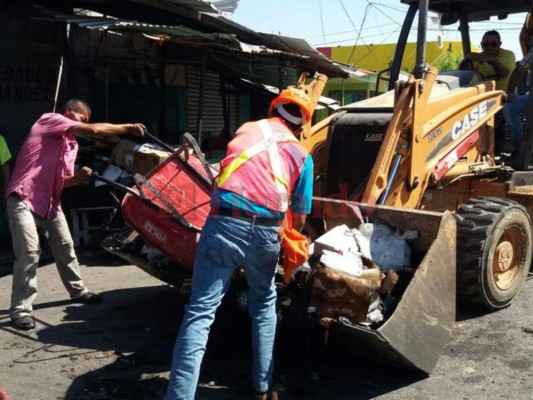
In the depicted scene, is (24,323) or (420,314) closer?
(420,314)

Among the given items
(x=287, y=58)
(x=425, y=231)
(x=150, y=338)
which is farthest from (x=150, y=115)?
(x=425, y=231)

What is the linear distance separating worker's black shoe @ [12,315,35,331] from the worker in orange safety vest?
6.96 ft

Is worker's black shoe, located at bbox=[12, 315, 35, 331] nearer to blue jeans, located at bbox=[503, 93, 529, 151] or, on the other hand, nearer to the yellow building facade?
blue jeans, located at bbox=[503, 93, 529, 151]

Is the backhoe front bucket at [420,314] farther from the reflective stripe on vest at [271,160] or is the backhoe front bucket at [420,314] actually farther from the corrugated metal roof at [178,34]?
the corrugated metal roof at [178,34]

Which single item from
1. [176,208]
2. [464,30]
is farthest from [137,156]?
[464,30]

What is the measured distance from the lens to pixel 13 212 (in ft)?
16.7

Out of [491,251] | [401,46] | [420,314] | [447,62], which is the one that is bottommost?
[420,314]

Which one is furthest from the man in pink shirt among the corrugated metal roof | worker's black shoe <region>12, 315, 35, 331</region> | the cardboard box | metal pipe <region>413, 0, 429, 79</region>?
metal pipe <region>413, 0, 429, 79</region>

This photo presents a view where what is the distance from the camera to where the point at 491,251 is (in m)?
4.98

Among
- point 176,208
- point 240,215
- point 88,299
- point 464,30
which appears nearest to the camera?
point 240,215

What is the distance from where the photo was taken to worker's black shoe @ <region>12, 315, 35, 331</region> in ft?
16.5

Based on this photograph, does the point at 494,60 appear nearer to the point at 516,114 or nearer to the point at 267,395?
the point at 516,114

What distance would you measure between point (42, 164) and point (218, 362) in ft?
7.43

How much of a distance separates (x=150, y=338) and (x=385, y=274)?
76.2 inches
